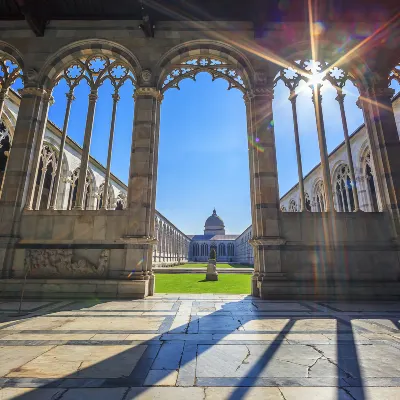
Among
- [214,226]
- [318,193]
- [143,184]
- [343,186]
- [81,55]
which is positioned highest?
[214,226]

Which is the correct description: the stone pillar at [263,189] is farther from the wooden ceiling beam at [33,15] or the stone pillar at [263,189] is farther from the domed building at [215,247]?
the domed building at [215,247]

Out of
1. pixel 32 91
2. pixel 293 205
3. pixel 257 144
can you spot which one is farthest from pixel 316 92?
pixel 293 205

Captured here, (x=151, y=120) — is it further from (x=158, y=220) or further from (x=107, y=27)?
(x=158, y=220)

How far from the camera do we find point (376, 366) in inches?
96.9

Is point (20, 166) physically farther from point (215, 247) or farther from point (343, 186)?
point (215, 247)

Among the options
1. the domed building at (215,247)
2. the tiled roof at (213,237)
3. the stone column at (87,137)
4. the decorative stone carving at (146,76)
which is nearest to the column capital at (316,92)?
the decorative stone carving at (146,76)

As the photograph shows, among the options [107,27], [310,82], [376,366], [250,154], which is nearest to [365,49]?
[310,82]

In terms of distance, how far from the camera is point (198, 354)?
2.77 metres

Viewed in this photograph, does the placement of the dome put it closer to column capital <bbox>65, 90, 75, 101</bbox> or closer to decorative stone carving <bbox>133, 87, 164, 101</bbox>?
column capital <bbox>65, 90, 75, 101</bbox>

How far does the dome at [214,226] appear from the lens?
9512 centimetres

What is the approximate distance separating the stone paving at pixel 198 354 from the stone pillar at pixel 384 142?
13.1 feet

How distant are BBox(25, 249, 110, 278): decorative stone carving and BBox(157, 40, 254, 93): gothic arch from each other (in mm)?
6334

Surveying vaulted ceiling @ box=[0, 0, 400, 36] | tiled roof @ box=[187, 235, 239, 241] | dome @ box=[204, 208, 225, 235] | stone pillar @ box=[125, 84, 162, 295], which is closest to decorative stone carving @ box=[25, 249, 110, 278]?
A: stone pillar @ box=[125, 84, 162, 295]

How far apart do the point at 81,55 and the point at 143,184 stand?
18.6 ft
